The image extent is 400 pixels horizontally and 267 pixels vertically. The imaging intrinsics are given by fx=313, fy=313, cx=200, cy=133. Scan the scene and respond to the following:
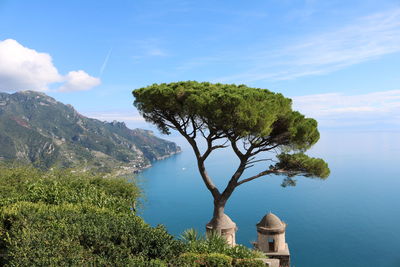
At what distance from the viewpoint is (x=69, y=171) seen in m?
21.3

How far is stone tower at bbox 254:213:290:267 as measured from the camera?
46.6 feet

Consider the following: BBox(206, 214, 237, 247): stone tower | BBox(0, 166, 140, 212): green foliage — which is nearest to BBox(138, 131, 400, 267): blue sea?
BBox(0, 166, 140, 212): green foliage

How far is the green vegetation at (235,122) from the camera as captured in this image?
542 inches

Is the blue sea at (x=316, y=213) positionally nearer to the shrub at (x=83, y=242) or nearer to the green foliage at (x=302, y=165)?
the green foliage at (x=302, y=165)

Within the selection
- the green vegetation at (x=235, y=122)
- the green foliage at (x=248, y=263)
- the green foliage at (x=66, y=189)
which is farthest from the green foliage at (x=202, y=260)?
the green vegetation at (x=235, y=122)

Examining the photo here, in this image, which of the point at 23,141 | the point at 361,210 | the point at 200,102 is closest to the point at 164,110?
the point at 200,102

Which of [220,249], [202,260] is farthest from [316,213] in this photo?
[202,260]

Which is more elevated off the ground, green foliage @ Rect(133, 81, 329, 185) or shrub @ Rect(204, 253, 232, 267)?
green foliage @ Rect(133, 81, 329, 185)

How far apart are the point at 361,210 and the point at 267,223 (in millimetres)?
80342

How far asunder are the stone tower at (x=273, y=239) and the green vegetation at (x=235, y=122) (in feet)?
6.51

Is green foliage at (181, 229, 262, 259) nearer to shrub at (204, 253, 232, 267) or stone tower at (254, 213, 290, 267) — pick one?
shrub at (204, 253, 232, 267)

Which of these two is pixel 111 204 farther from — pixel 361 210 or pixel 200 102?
pixel 361 210

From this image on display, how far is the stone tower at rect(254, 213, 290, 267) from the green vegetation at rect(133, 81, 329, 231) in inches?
78.2

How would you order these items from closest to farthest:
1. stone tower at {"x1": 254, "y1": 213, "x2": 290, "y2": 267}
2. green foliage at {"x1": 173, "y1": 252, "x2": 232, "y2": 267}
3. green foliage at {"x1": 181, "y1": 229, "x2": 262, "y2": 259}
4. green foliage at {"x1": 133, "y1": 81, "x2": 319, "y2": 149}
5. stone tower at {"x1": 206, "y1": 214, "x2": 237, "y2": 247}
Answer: green foliage at {"x1": 173, "y1": 252, "x2": 232, "y2": 267}
green foliage at {"x1": 181, "y1": 229, "x2": 262, "y2": 259}
green foliage at {"x1": 133, "y1": 81, "x2": 319, "y2": 149}
stone tower at {"x1": 254, "y1": 213, "x2": 290, "y2": 267}
stone tower at {"x1": 206, "y1": 214, "x2": 237, "y2": 247}
